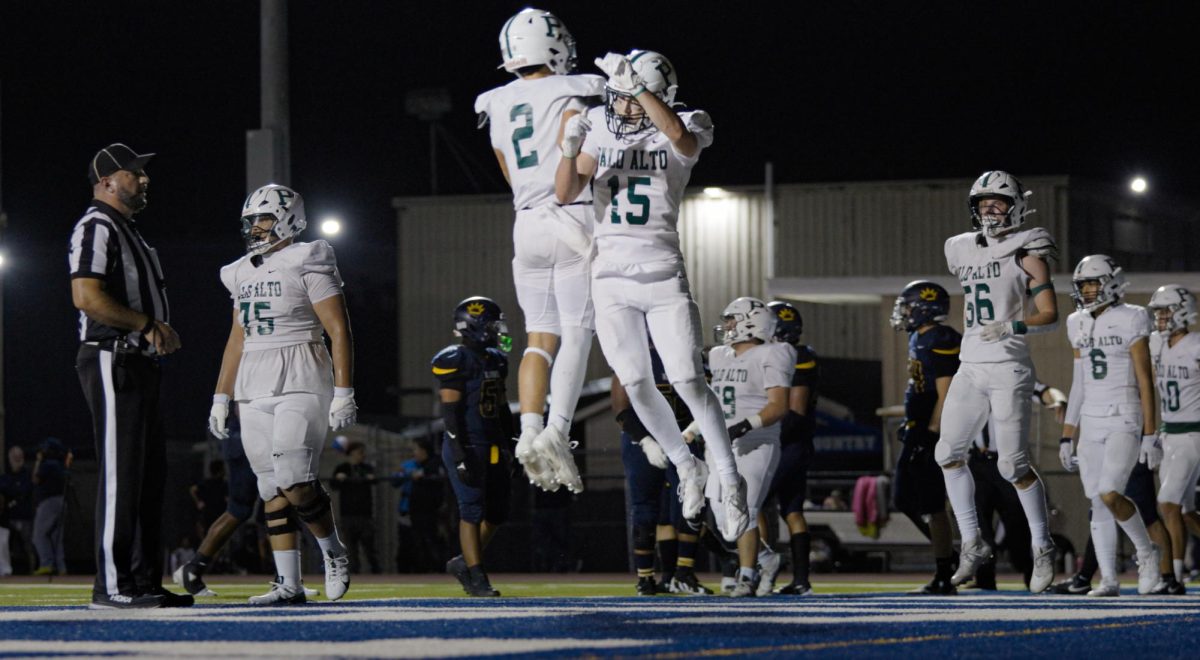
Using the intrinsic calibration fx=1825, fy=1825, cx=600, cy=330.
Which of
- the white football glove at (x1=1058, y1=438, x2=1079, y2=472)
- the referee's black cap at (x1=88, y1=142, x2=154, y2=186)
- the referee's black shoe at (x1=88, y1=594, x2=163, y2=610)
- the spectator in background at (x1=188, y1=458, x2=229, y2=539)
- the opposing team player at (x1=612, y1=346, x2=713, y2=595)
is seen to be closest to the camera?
the referee's black shoe at (x1=88, y1=594, x2=163, y2=610)

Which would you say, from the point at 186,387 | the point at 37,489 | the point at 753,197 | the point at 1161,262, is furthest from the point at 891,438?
the point at 186,387

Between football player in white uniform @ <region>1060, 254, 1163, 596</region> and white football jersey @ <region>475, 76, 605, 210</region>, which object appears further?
football player in white uniform @ <region>1060, 254, 1163, 596</region>

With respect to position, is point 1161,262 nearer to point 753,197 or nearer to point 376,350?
point 753,197

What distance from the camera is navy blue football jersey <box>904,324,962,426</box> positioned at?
12.3 m

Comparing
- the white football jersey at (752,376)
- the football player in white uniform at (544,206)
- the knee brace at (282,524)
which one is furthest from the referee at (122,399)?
the white football jersey at (752,376)

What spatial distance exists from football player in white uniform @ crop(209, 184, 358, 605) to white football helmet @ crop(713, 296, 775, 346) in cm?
330

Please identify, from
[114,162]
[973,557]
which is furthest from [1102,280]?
[114,162]

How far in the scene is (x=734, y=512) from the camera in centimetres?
838

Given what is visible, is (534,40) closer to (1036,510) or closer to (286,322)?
(286,322)

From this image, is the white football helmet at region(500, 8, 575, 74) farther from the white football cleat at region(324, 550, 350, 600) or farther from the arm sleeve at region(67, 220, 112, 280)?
the white football cleat at region(324, 550, 350, 600)

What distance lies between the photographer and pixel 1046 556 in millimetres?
11648

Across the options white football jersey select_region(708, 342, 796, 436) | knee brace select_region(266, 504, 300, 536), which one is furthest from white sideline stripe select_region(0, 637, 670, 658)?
white football jersey select_region(708, 342, 796, 436)

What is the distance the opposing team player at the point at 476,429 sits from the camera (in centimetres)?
1242

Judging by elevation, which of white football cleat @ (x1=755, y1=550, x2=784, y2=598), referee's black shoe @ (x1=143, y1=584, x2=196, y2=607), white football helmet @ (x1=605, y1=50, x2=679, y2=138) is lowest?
white football cleat @ (x1=755, y1=550, x2=784, y2=598)
